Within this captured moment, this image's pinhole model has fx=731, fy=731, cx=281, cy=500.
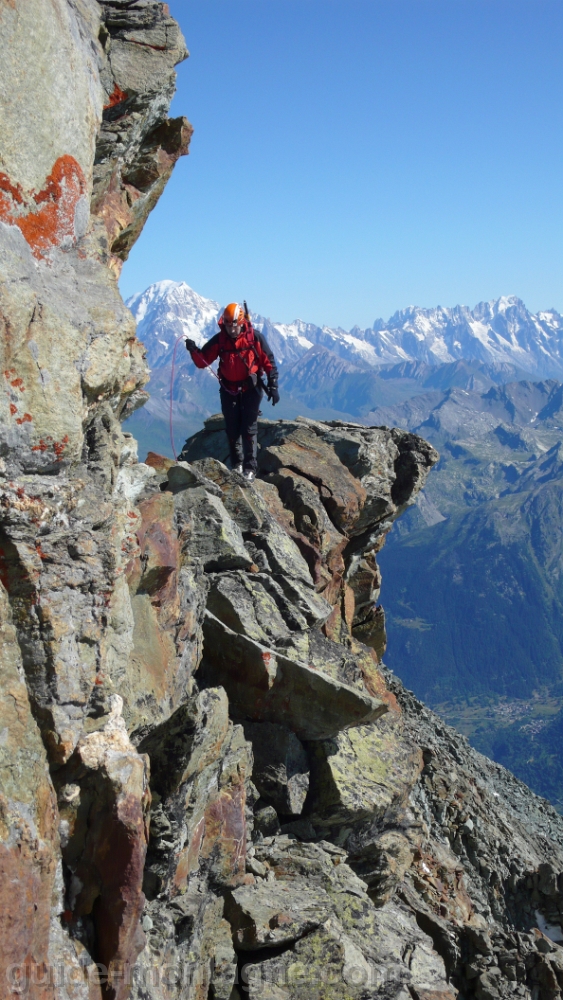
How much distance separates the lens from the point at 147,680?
13938 millimetres

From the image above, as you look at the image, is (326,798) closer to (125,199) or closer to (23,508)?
(23,508)

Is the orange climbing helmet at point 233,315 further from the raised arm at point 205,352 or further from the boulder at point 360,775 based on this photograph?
the boulder at point 360,775

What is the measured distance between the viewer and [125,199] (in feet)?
54.5

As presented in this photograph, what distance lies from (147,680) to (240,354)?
1202 cm

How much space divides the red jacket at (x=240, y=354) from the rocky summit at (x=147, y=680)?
3.45 metres

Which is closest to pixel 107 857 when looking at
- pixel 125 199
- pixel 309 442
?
pixel 125 199

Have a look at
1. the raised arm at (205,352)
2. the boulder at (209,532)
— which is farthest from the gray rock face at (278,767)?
the raised arm at (205,352)

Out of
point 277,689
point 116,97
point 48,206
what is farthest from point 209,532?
point 116,97

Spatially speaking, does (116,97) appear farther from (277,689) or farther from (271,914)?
(271,914)

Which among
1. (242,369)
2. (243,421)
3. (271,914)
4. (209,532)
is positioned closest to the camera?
(271,914)

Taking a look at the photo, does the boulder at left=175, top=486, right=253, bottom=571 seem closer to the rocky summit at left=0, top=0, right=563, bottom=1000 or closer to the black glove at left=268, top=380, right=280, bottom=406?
the rocky summit at left=0, top=0, right=563, bottom=1000

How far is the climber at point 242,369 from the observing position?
22.4 metres

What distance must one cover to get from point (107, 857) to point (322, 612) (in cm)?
1124

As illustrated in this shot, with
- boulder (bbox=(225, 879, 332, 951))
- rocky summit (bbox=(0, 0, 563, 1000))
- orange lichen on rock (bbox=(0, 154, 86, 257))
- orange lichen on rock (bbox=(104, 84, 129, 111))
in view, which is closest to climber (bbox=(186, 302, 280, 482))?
rocky summit (bbox=(0, 0, 563, 1000))
